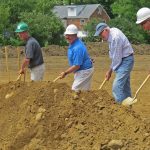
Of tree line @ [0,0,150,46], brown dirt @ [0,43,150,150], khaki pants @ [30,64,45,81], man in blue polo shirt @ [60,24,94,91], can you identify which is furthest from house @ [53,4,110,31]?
brown dirt @ [0,43,150,150]

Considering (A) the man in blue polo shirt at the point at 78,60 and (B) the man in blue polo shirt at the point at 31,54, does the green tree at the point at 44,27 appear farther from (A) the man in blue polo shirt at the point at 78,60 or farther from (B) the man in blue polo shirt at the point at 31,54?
(A) the man in blue polo shirt at the point at 78,60

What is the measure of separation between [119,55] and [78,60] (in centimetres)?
69

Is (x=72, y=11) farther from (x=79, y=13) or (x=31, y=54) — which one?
(x=31, y=54)

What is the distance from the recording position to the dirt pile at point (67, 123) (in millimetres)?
6145

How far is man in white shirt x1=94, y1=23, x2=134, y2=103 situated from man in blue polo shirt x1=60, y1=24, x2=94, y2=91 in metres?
0.38

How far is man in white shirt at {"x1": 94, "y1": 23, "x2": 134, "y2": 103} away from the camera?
322 inches

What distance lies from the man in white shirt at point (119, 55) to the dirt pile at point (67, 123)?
41.3 inches

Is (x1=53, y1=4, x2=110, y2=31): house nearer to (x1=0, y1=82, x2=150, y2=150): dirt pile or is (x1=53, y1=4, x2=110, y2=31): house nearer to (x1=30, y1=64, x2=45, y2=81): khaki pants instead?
Result: (x1=30, y1=64, x2=45, y2=81): khaki pants

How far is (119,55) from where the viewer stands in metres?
8.27

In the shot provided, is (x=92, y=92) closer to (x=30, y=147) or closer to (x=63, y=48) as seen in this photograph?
(x=30, y=147)

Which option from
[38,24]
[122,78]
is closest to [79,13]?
[38,24]

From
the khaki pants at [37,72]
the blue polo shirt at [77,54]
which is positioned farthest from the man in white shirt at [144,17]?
the khaki pants at [37,72]

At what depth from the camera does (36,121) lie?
6.64 m

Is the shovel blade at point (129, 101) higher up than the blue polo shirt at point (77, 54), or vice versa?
the blue polo shirt at point (77, 54)
